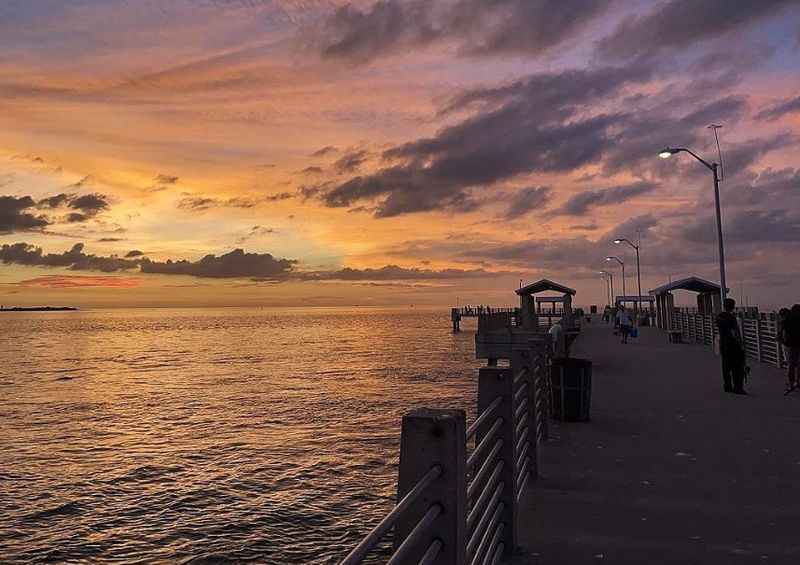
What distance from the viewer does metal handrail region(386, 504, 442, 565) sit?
8.16ft

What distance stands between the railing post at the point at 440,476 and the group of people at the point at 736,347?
1258 cm

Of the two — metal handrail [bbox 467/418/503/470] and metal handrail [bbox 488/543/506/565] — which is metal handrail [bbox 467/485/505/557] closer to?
metal handrail [bbox 488/543/506/565]

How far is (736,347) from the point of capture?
1429 cm

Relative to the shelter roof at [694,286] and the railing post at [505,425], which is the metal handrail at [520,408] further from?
the shelter roof at [694,286]

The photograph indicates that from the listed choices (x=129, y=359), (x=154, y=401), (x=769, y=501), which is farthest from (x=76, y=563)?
(x=129, y=359)

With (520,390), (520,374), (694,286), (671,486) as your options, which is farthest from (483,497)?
(694,286)

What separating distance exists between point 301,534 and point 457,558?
7.66 meters

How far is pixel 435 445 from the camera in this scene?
314cm

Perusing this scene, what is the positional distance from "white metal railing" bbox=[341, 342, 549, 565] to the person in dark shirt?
1019cm

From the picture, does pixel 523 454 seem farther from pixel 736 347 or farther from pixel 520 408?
pixel 736 347

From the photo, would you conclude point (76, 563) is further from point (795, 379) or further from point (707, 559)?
point (795, 379)

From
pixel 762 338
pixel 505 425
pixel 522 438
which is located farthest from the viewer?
pixel 762 338

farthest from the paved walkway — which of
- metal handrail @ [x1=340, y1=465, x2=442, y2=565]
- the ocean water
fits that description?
the ocean water

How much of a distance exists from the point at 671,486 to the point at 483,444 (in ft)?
12.4
